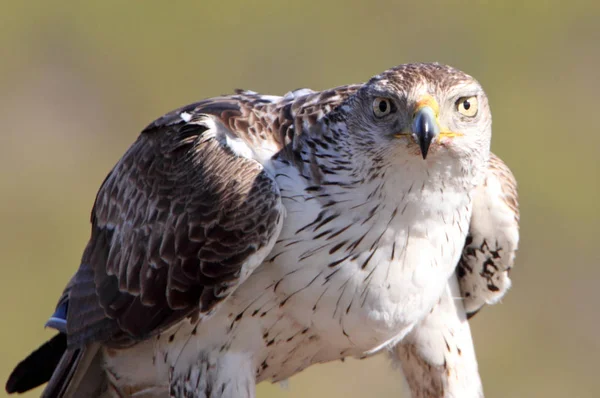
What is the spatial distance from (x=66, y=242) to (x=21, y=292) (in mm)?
948

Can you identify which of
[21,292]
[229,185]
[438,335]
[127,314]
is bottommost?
[21,292]

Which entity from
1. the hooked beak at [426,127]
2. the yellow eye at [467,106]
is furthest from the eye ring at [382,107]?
the yellow eye at [467,106]

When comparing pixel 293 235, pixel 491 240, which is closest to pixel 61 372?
pixel 293 235

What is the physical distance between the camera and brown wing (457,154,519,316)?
788cm

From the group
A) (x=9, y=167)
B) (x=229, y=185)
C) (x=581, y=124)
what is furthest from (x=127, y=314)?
(x=581, y=124)

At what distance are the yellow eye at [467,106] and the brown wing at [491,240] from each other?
0.98 meters

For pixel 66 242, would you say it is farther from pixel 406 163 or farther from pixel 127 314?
pixel 406 163

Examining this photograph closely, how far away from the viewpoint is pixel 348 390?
14516 millimetres

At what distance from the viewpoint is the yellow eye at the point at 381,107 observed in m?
6.86

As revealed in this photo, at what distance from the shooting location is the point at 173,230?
24.4 feet

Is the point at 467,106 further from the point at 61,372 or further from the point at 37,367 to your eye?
the point at 37,367

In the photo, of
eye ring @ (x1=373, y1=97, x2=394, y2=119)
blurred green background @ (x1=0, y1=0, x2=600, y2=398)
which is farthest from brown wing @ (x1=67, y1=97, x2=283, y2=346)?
blurred green background @ (x1=0, y1=0, x2=600, y2=398)

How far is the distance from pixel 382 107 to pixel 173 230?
53.8 inches

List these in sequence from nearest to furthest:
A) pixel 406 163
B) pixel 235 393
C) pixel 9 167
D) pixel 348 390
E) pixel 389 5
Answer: pixel 406 163 → pixel 235 393 → pixel 348 390 → pixel 9 167 → pixel 389 5
